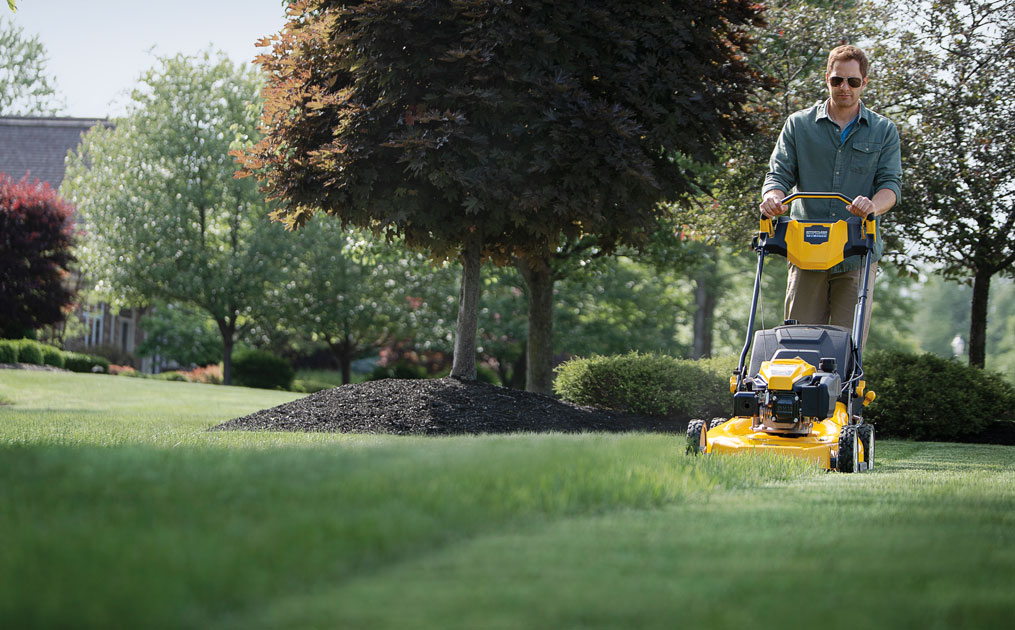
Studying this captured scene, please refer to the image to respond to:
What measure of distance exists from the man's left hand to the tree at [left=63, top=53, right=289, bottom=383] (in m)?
22.0

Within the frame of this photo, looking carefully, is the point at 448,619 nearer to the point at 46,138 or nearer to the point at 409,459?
the point at 409,459

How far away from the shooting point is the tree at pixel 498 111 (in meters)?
8.97

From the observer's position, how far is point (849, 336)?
6312mm

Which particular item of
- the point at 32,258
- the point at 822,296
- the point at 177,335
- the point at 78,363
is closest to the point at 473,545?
the point at 822,296

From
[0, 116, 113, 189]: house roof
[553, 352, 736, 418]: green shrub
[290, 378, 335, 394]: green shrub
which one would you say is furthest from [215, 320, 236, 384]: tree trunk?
[553, 352, 736, 418]: green shrub

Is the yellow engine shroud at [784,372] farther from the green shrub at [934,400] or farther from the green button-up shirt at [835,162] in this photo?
the green shrub at [934,400]

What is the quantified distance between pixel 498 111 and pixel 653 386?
12.6 ft

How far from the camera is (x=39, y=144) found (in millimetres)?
37094

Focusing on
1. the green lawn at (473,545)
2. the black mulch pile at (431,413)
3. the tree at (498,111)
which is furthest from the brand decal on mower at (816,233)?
the black mulch pile at (431,413)

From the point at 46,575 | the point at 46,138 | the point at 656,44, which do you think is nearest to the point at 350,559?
the point at 46,575

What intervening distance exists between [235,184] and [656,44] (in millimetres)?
19807

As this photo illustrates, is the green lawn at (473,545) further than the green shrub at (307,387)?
No

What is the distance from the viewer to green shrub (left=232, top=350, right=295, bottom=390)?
28.6m

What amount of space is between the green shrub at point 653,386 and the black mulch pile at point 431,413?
635mm
